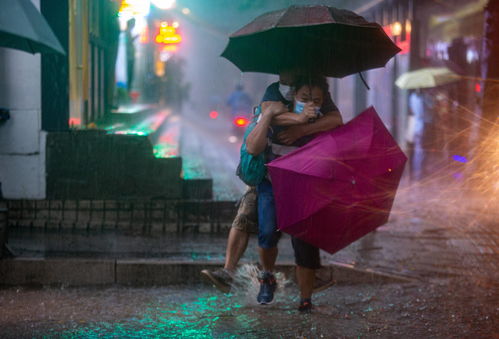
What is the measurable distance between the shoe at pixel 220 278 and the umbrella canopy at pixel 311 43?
1.68m

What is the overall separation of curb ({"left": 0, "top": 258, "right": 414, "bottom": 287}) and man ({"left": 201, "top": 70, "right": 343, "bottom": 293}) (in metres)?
1.32

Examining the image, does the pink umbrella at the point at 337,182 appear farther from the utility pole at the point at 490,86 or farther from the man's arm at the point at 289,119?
the utility pole at the point at 490,86

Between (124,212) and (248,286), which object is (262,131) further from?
(124,212)

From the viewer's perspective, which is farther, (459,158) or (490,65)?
(459,158)

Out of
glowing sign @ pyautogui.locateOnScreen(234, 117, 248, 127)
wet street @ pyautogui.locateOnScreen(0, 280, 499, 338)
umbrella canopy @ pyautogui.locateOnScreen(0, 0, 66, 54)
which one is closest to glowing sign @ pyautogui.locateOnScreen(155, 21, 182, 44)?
glowing sign @ pyautogui.locateOnScreen(234, 117, 248, 127)

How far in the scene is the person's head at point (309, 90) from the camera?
561 cm

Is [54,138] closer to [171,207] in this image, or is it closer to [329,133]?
[171,207]

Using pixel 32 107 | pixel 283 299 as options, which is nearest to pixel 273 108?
pixel 283 299

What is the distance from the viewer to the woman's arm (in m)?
5.43

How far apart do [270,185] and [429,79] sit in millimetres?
10587

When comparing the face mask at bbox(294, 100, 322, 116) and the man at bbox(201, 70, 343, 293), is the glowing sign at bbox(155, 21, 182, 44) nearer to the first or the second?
the man at bbox(201, 70, 343, 293)

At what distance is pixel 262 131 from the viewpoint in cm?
542

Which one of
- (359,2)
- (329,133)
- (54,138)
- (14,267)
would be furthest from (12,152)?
(359,2)

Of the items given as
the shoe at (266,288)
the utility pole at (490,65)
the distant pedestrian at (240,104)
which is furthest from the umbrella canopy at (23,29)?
the distant pedestrian at (240,104)
